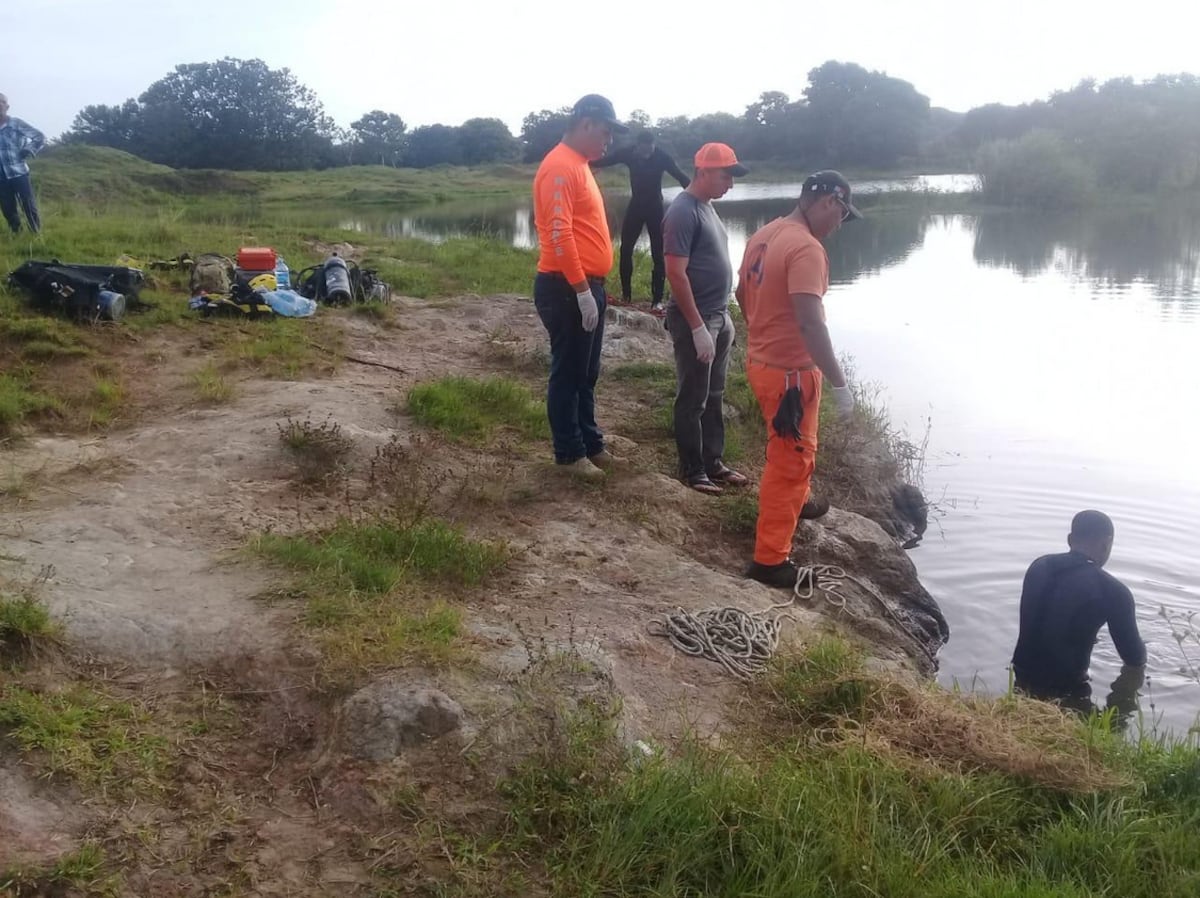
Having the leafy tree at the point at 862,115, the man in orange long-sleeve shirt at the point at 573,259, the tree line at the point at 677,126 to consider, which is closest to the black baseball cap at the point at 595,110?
the man in orange long-sleeve shirt at the point at 573,259

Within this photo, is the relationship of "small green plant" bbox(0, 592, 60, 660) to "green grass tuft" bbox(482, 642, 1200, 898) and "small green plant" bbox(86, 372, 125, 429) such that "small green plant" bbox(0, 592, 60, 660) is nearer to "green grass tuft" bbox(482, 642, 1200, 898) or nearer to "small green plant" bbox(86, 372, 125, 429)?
"green grass tuft" bbox(482, 642, 1200, 898)

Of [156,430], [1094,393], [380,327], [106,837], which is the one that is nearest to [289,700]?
[106,837]

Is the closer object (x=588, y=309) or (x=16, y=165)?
(x=588, y=309)

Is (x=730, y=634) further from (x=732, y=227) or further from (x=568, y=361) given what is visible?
(x=732, y=227)

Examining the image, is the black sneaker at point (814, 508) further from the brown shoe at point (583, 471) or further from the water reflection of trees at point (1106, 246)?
the water reflection of trees at point (1106, 246)

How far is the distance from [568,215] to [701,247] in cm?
88

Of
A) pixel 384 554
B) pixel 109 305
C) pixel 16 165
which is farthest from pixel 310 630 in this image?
pixel 16 165

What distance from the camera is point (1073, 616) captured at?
436 cm

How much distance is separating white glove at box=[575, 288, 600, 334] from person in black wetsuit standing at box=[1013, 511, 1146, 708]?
243cm

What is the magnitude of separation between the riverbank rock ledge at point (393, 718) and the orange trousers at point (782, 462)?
6.89ft

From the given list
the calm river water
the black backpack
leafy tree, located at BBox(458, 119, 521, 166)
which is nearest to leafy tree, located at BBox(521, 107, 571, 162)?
leafy tree, located at BBox(458, 119, 521, 166)

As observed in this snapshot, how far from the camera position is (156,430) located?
5133 mm

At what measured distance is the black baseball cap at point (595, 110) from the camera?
4.57 meters

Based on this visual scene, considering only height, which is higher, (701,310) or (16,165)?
(16,165)
